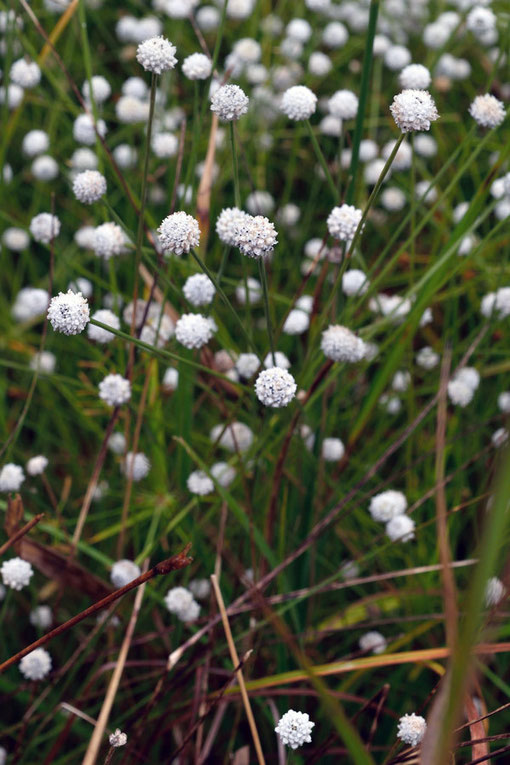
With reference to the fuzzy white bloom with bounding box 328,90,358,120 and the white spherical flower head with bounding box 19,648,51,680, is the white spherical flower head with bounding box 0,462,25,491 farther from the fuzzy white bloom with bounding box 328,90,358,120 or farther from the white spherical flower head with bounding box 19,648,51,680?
the fuzzy white bloom with bounding box 328,90,358,120

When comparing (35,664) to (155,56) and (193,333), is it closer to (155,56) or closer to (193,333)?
(193,333)

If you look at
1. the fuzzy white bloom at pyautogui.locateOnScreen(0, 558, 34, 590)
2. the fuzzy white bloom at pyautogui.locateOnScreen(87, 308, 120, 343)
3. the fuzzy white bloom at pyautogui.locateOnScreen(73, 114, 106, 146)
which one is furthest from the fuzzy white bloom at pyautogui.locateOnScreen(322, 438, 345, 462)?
the fuzzy white bloom at pyautogui.locateOnScreen(73, 114, 106, 146)

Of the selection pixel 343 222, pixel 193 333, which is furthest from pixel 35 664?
pixel 343 222

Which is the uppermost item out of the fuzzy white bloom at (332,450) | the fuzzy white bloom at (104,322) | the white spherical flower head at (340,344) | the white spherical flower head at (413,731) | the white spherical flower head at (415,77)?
the white spherical flower head at (415,77)

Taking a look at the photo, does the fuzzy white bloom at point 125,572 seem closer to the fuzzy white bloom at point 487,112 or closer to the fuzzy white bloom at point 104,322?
the fuzzy white bloom at point 104,322

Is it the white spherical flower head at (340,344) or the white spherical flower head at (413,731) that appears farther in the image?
the white spherical flower head at (340,344)

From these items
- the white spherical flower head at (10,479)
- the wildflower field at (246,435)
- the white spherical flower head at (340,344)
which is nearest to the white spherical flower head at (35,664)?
the wildflower field at (246,435)

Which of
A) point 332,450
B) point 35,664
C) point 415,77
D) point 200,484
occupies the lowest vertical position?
point 35,664

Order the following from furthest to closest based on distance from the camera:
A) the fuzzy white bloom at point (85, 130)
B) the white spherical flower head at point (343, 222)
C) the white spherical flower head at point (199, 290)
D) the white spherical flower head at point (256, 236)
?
the fuzzy white bloom at point (85, 130), the white spherical flower head at point (199, 290), the white spherical flower head at point (343, 222), the white spherical flower head at point (256, 236)
